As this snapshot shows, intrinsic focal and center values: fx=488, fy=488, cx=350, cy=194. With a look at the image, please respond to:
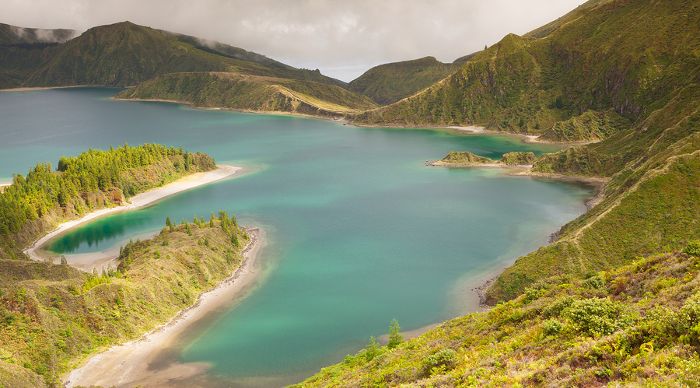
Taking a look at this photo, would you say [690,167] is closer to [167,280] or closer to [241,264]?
[241,264]

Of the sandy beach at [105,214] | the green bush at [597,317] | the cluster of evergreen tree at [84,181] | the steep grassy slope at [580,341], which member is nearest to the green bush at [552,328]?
the steep grassy slope at [580,341]

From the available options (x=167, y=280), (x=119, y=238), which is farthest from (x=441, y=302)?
(x=119, y=238)

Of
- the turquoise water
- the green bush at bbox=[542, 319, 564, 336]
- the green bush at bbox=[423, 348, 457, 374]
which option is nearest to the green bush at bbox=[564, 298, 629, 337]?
the green bush at bbox=[542, 319, 564, 336]

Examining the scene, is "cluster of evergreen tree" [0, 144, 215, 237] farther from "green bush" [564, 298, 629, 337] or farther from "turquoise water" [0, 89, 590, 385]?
"green bush" [564, 298, 629, 337]

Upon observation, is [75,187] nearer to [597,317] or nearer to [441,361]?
[441,361]

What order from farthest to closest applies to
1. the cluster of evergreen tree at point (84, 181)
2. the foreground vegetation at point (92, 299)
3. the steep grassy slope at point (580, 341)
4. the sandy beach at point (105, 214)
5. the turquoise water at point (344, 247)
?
the cluster of evergreen tree at point (84, 181)
the sandy beach at point (105, 214)
the turquoise water at point (344, 247)
the foreground vegetation at point (92, 299)
the steep grassy slope at point (580, 341)

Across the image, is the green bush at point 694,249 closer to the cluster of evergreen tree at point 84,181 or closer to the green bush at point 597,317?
the green bush at point 597,317
